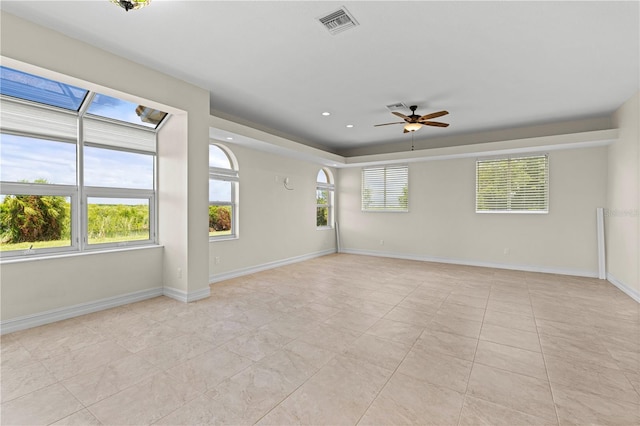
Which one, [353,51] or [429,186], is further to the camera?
[429,186]

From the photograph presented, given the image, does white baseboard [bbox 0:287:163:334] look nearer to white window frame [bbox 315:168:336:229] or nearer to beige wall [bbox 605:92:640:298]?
white window frame [bbox 315:168:336:229]

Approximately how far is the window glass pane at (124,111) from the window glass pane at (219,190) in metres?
1.30

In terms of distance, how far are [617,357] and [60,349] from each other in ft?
16.3

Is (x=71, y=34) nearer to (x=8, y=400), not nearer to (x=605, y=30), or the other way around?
(x=8, y=400)

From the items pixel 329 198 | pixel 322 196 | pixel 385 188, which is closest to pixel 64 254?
pixel 322 196

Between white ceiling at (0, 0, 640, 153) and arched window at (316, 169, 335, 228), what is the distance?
3.22m

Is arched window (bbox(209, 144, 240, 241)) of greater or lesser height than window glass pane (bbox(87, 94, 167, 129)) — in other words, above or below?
below

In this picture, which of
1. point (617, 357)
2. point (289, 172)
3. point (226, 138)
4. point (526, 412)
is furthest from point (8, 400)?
point (289, 172)

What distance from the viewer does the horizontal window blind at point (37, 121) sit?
308 centimetres

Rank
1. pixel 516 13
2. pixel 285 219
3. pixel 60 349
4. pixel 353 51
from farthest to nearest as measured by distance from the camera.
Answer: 1. pixel 285 219
2. pixel 353 51
3. pixel 60 349
4. pixel 516 13

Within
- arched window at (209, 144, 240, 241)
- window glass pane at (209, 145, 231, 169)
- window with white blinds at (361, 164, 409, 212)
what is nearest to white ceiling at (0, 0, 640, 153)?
window glass pane at (209, 145, 231, 169)

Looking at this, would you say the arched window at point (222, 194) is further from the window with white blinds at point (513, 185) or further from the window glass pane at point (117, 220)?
the window with white blinds at point (513, 185)

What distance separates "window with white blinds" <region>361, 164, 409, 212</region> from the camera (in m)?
7.50

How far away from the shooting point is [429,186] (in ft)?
23.3
